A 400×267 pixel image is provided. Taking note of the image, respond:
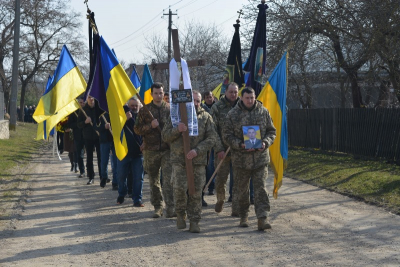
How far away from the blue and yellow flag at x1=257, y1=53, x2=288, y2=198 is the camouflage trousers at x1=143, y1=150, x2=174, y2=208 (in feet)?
5.56

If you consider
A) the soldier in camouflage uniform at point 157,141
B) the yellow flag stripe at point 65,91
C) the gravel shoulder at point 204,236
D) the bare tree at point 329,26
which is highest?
the bare tree at point 329,26

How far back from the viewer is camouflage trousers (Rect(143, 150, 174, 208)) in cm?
923

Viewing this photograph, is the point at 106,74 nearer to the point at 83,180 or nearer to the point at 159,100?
the point at 159,100

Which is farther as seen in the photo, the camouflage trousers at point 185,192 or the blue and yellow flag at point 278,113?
the blue and yellow flag at point 278,113

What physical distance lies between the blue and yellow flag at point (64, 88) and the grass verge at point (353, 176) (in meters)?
5.33

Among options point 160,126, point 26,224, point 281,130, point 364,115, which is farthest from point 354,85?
point 26,224

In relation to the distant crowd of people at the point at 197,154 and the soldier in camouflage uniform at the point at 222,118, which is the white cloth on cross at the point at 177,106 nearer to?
the distant crowd of people at the point at 197,154

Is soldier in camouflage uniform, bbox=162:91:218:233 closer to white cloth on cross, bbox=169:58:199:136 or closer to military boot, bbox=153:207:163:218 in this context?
white cloth on cross, bbox=169:58:199:136

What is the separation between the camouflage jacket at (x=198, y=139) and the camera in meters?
8.29

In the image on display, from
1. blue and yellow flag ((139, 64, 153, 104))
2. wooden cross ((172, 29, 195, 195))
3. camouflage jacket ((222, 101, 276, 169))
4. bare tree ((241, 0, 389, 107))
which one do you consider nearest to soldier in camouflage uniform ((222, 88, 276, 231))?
camouflage jacket ((222, 101, 276, 169))

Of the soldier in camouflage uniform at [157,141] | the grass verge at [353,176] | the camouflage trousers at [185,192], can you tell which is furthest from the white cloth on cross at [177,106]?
the grass verge at [353,176]

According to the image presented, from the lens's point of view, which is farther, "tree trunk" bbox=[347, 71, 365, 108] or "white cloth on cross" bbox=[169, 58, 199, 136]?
"tree trunk" bbox=[347, 71, 365, 108]

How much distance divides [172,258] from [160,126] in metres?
2.96

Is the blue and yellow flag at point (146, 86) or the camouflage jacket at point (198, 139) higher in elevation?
the blue and yellow flag at point (146, 86)
